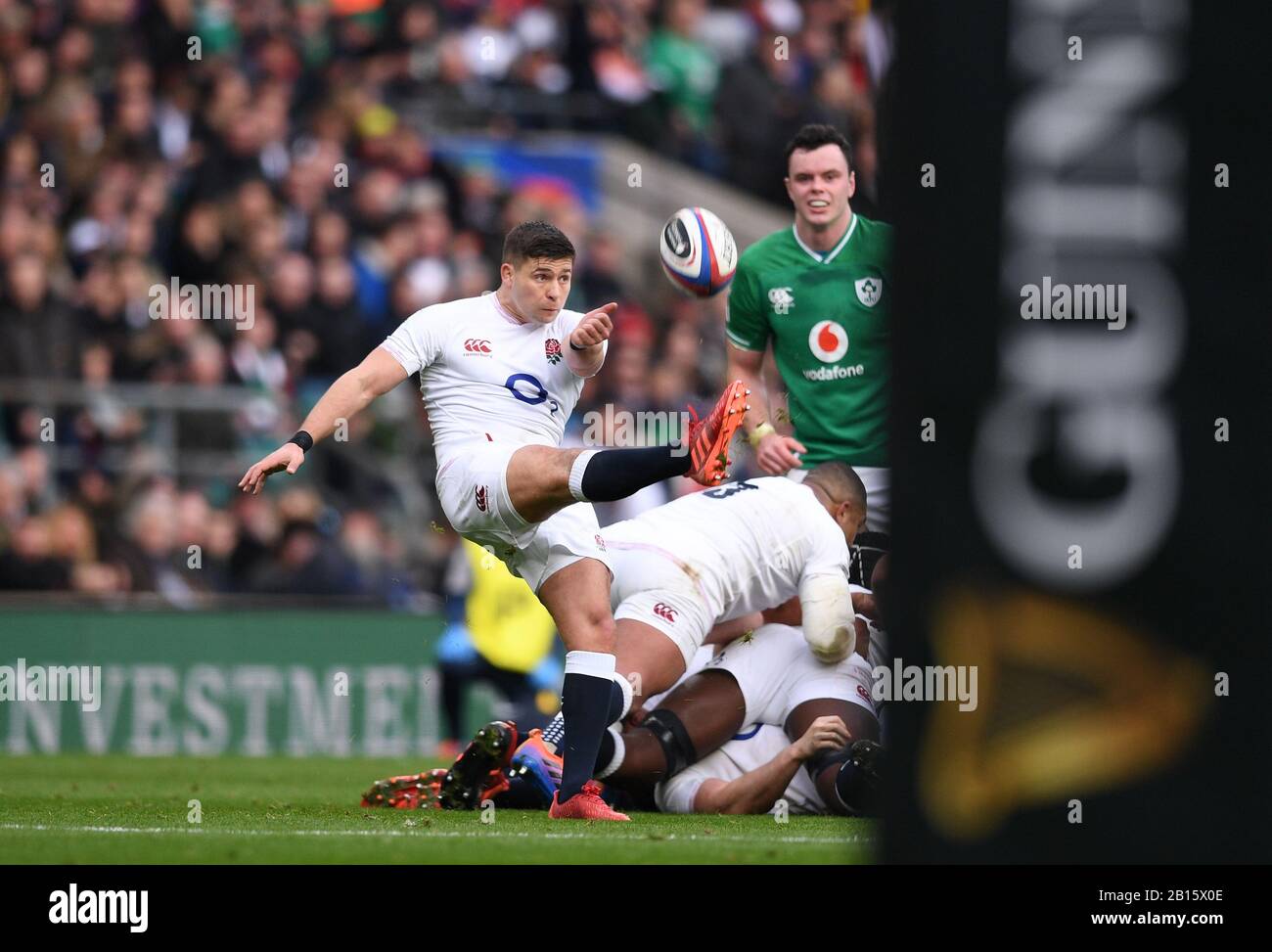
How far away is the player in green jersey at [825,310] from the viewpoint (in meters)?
8.34

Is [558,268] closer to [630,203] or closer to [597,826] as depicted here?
[597,826]

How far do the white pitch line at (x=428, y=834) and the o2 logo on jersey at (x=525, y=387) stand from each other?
171cm

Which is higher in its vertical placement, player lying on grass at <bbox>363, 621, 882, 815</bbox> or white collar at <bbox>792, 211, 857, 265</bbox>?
white collar at <bbox>792, 211, 857, 265</bbox>

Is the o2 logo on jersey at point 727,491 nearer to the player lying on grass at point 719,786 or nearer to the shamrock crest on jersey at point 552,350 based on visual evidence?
the player lying on grass at point 719,786

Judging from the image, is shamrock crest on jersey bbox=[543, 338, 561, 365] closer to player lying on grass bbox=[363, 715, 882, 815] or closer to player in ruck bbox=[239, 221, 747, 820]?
player in ruck bbox=[239, 221, 747, 820]

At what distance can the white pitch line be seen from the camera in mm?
5797

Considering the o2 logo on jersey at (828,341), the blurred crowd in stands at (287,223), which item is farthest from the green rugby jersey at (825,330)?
the blurred crowd in stands at (287,223)

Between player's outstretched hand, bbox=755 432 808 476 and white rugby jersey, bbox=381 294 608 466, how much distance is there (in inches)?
45.9

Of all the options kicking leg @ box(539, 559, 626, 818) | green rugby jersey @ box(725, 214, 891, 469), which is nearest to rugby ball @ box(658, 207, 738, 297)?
green rugby jersey @ box(725, 214, 891, 469)

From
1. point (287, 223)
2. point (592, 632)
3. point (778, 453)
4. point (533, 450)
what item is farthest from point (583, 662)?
point (287, 223)

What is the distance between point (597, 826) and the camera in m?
6.21
